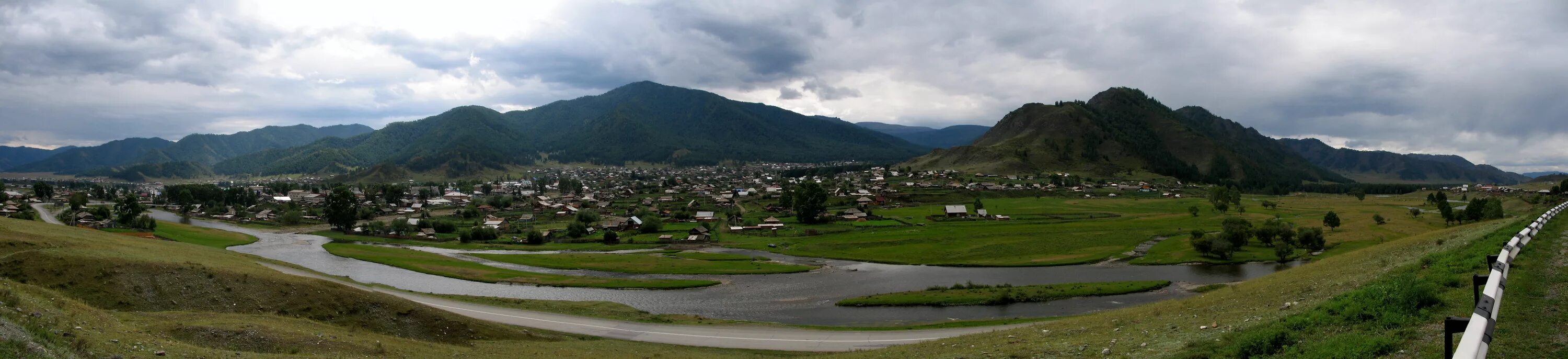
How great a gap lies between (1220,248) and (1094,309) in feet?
95.5

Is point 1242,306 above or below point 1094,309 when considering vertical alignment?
above

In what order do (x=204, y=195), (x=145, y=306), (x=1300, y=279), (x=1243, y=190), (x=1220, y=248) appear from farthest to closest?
(x=1243, y=190), (x=204, y=195), (x=1220, y=248), (x=1300, y=279), (x=145, y=306)

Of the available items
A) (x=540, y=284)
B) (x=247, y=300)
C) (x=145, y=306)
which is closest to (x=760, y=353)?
(x=247, y=300)

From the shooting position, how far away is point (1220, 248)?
58.4 meters

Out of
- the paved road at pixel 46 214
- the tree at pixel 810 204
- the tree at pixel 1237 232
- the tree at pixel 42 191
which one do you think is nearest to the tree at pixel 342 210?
the paved road at pixel 46 214

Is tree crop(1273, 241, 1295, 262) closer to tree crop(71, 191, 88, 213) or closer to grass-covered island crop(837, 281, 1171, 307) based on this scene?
grass-covered island crop(837, 281, 1171, 307)

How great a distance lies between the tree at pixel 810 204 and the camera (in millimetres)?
99750

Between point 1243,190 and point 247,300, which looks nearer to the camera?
point 247,300

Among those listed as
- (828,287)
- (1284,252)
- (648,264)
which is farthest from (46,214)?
(1284,252)

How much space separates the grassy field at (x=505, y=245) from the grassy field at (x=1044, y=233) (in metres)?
12.4

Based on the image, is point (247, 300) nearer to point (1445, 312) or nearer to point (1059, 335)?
point (1059, 335)

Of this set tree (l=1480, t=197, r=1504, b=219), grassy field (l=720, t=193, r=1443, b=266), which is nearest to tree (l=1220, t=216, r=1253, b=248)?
grassy field (l=720, t=193, r=1443, b=266)

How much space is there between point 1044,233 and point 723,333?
58.8m

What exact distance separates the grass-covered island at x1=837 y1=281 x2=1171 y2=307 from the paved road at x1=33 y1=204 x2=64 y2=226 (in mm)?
95423
